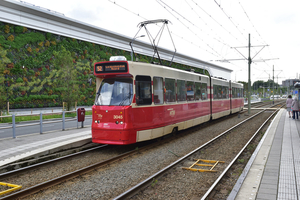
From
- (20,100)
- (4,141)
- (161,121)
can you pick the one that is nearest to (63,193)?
(161,121)

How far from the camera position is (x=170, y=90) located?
1107 cm

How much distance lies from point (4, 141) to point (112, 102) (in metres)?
5.01

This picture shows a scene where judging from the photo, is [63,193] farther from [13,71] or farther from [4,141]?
[13,71]

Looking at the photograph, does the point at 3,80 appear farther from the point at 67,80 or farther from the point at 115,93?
the point at 115,93

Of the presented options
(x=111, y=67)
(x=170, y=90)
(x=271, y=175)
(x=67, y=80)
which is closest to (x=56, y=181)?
(x=111, y=67)

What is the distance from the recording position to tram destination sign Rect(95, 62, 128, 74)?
8.89 metres

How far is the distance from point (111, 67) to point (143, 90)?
1388mm

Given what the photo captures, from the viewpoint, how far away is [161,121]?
33.4 feet

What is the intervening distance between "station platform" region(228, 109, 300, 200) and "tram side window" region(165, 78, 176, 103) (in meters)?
3.95

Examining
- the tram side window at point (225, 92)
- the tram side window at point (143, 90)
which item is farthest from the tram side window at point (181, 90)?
the tram side window at point (225, 92)

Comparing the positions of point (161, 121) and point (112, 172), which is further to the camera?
point (161, 121)

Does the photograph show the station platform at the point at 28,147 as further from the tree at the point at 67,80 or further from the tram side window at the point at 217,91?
the tree at the point at 67,80

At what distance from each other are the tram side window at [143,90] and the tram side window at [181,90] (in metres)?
2.65

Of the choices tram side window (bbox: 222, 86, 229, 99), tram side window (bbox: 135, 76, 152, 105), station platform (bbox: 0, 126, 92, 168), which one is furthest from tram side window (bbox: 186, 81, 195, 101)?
tram side window (bbox: 222, 86, 229, 99)
